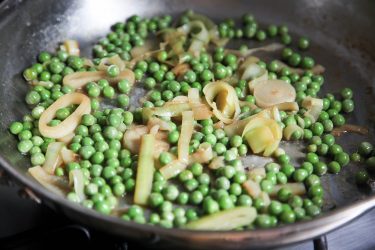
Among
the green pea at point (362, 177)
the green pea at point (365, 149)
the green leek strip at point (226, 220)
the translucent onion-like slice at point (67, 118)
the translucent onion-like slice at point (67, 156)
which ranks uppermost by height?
the translucent onion-like slice at point (67, 118)

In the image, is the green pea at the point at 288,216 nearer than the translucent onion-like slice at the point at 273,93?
Yes

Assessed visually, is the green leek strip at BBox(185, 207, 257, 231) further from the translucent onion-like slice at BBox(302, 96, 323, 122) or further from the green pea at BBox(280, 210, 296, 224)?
the translucent onion-like slice at BBox(302, 96, 323, 122)

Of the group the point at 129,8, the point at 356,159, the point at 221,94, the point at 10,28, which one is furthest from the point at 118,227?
the point at 129,8

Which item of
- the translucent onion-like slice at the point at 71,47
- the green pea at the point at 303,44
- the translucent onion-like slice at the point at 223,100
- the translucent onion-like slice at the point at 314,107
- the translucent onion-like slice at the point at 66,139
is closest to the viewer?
the translucent onion-like slice at the point at 66,139

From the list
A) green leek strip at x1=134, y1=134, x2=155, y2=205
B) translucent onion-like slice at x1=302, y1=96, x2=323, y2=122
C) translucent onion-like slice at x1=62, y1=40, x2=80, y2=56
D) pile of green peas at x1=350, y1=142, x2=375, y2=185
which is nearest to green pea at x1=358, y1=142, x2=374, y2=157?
pile of green peas at x1=350, y1=142, x2=375, y2=185

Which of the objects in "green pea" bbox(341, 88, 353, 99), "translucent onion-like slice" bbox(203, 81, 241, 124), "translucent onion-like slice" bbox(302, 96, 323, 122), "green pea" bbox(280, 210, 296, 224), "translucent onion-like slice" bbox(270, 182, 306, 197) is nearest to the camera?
"green pea" bbox(280, 210, 296, 224)

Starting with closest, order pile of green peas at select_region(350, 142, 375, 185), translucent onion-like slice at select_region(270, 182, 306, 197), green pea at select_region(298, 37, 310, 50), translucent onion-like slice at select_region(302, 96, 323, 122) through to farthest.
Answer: translucent onion-like slice at select_region(270, 182, 306, 197) → pile of green peas at select_region(350, 142, 375, 185) → translucent onion-like slice at select_region(302, 96, 323, 122) → green pea at select_region(298, 37, 310, 50)

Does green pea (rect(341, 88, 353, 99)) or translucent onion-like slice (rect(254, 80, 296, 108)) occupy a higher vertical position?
translucent onion-like slice (rect(254, 80, 296, 108))

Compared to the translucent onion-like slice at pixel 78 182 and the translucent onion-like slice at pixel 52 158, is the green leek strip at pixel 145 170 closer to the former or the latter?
the translucent onion-like slice at pixel 78 182

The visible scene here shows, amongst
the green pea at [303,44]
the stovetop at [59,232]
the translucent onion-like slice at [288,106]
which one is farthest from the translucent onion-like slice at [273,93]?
the stovetop at [59,232]
